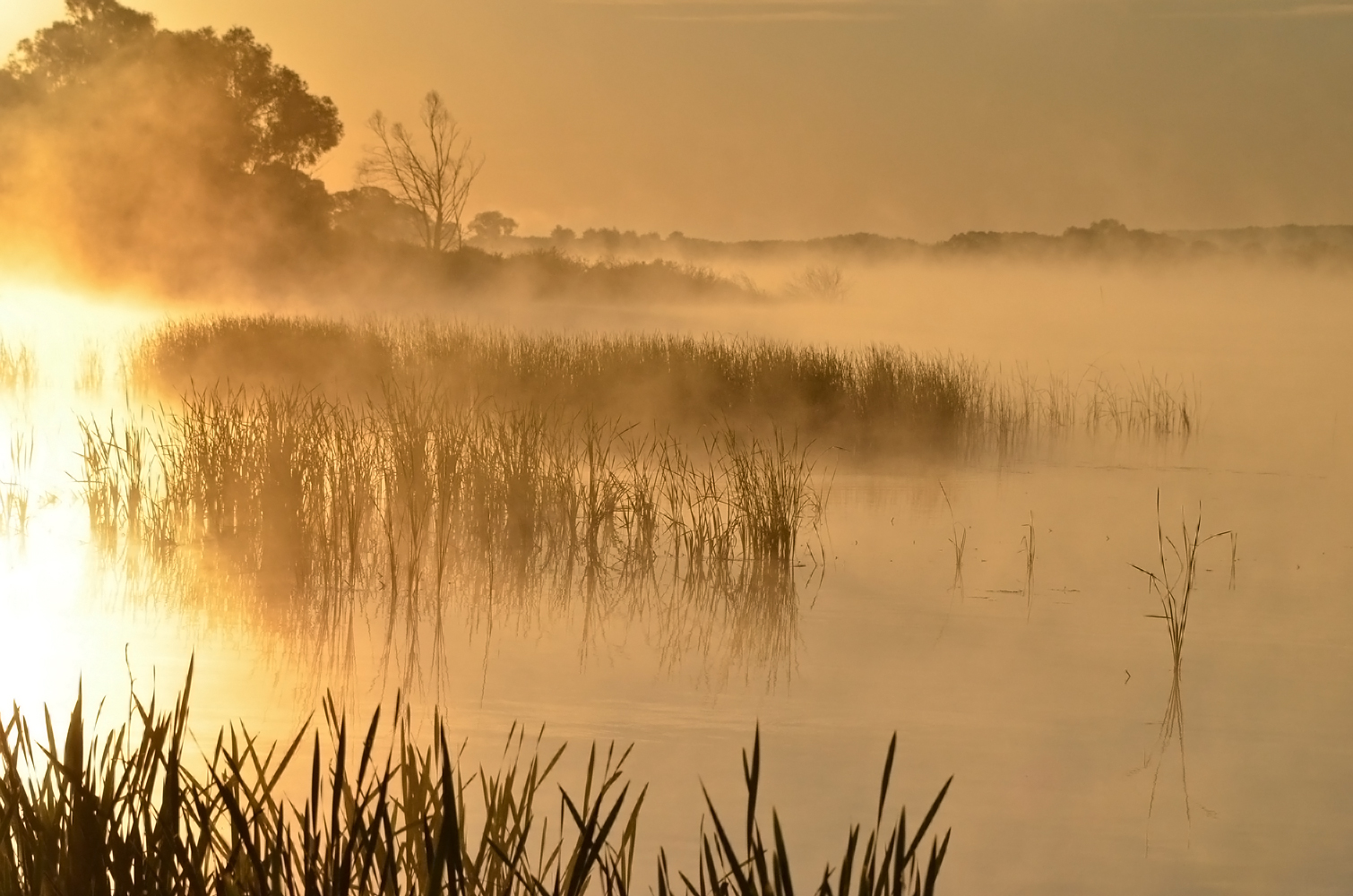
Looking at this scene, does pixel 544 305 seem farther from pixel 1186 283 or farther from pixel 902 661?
pixel 1186 283

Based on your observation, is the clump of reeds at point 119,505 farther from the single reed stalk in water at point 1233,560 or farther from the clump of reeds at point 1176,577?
the single reed stalk in water at point 1233,560

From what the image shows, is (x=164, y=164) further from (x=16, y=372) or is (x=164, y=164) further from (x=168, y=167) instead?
(x=16, y=372)

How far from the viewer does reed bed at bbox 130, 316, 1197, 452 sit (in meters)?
9.88

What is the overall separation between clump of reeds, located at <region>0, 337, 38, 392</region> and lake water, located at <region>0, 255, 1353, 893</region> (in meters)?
3.27

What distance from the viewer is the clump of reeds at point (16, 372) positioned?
11078 mm

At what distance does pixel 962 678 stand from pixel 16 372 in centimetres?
937

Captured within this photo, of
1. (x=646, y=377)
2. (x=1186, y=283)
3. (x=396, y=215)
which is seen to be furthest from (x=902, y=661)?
(x=1186, y=283)

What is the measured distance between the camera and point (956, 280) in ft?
163

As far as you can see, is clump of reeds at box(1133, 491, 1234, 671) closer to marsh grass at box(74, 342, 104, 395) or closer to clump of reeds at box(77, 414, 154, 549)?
clump of reeds at box(77, 414, 154, 549)

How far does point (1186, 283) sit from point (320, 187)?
29826 millimetres

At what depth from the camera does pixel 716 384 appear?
401 inches

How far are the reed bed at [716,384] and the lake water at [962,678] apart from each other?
6.37ft

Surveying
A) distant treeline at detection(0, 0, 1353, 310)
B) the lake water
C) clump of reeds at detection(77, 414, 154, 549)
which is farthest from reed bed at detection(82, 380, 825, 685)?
distant treeline at detection(0, 0, 1353, 310)

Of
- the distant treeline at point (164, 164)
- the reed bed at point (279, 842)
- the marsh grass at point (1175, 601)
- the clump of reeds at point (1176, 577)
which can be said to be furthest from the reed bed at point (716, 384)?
the distant treeline at point (164, 164)
